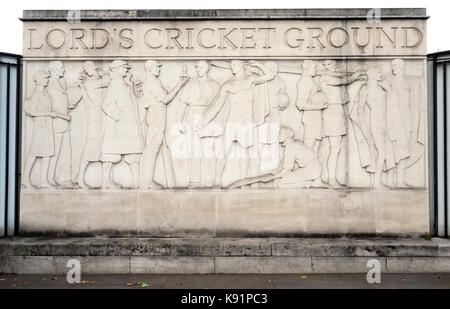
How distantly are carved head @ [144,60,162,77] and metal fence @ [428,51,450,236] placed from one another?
6.47 meters

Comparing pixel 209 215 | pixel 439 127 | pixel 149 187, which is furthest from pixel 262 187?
pixel 439 127

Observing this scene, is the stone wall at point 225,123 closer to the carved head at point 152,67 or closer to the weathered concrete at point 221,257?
the carved head at point 152,67

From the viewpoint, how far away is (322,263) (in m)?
7.57

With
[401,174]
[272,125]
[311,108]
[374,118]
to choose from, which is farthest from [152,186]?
[401,174]

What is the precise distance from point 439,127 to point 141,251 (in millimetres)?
7454

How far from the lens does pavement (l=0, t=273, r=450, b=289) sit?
6.78 m

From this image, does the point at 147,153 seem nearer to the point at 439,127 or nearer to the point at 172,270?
the point at 172,270

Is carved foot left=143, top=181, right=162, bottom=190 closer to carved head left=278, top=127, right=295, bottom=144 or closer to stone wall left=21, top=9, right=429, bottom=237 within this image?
stone wall left=21, top=9, right=429, bottom=237

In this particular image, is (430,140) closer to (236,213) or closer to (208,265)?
(236,213)

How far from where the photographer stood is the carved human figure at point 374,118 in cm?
823

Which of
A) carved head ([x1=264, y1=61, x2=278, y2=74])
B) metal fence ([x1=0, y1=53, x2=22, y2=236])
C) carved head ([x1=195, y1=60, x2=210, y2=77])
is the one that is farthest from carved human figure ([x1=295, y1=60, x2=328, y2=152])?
metal fence ([x1=0, y1=53, x2=22, y2=236])

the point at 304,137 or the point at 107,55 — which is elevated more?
the point at 107,55

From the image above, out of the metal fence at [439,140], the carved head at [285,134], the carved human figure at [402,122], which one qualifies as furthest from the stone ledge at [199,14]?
Answer: the carved head at [285,134]

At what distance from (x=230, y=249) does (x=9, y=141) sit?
5925 mm
